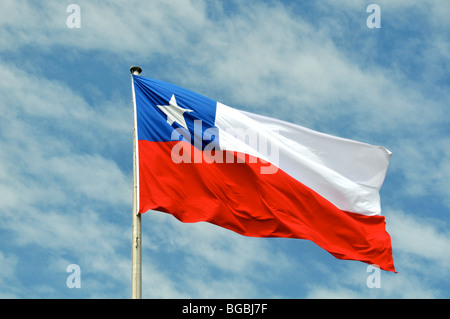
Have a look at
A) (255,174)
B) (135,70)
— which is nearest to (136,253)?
(255,174)

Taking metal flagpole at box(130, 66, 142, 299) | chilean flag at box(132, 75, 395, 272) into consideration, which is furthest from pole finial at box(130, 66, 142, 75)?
metal flagpole at box(130, 66, 142, 299)

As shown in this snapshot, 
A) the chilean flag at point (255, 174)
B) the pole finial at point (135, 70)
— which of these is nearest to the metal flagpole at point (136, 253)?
the chilean flag at point (255, 174)

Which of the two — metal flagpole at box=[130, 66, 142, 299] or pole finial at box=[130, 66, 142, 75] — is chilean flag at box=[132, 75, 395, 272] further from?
pole finial at box=[130, 66, 142, 75]

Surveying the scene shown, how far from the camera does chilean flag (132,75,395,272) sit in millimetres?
19750

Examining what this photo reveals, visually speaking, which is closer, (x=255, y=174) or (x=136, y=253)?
(x=136, y=253)

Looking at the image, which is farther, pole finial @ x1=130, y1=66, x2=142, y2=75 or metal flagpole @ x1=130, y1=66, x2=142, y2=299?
pole finial @ x1=130, y1=66, x2=142, y2=75

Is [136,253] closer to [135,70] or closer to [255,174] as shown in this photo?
[255,174]

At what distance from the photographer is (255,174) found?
20.8 m

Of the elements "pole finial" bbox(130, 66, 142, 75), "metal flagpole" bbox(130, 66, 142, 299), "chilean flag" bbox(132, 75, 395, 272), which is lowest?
"metal flagpole" bbox(130, 66, 142, 299)

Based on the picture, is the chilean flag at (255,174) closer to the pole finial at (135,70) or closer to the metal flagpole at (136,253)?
the metal flagpole at (136,253)

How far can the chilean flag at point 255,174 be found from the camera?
19750mm

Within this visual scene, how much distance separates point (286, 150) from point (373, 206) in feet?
10.0

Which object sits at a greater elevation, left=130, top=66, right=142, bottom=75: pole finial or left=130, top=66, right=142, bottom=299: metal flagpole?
left=130, top=66, right=142, bottom=75: pole finial
